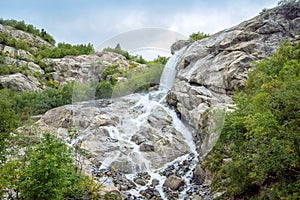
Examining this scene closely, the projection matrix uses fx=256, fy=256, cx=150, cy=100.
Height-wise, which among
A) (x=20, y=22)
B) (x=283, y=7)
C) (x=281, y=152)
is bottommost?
(x=281, y=152)

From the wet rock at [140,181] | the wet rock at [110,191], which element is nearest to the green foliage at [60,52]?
the wet rock at [140,181]

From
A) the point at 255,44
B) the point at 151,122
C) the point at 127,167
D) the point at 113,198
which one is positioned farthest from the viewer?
the point at 255,44

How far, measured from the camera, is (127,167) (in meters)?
11.2

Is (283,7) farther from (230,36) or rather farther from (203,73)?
(203,73)

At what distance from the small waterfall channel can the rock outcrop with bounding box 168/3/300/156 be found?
0.97 m

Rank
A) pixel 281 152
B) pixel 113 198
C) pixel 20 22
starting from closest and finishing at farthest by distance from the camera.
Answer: pixel 281 152, pixel 113 198, pixel 20 22

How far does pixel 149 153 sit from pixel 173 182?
2423 mm

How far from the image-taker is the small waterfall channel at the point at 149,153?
32.4 ft

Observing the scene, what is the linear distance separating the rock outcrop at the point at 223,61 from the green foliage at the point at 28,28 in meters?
28.5

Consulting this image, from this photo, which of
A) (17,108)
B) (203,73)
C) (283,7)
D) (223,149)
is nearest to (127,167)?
(223,149)

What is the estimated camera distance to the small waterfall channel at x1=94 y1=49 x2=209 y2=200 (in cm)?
987

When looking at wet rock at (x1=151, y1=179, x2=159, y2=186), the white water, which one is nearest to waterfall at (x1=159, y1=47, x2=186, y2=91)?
the white water

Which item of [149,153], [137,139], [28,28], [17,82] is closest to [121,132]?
[137,139]

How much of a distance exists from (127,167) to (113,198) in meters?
2.96
